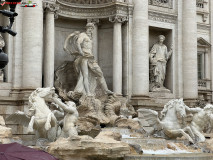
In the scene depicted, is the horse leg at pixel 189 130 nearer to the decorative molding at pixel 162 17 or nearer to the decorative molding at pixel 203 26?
the decorative molding at pixel 162 17

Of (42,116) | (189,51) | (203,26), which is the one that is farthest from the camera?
(203,26)

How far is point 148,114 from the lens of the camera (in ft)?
55.9

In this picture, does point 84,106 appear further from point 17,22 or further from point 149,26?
point 149,26

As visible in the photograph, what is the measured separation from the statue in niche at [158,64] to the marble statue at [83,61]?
12.0ft

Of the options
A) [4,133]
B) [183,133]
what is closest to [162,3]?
[183,133]

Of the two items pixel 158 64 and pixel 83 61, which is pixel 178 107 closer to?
pixel 83 61

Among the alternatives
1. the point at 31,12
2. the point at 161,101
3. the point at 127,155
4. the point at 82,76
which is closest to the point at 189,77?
the point at 161,101

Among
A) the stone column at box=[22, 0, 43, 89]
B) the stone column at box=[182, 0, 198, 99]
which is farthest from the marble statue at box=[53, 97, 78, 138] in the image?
the stone column at box=[182, 0, 198, 99]

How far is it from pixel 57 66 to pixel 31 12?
3.95m

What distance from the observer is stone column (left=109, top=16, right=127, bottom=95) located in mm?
20656

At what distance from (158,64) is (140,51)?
1850 mm

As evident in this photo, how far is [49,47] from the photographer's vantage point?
18.7 meters

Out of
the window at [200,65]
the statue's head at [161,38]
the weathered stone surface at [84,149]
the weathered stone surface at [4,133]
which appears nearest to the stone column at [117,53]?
the statue's head at [161,38]

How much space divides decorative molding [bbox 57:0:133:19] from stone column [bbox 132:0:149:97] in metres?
0.48
